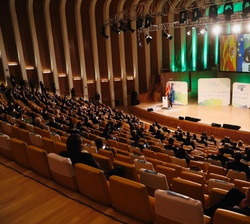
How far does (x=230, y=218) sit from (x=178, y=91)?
47.1ft

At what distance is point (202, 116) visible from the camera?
1358cm

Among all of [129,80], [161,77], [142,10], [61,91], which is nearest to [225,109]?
[161,77]

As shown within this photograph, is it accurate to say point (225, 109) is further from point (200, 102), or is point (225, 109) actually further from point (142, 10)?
point (142, 10)

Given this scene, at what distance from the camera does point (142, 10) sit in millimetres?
17609

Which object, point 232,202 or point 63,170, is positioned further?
point 63,170

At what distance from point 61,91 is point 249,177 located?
13.9m

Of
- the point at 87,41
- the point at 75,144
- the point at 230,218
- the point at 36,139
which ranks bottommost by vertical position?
the point at 36,139

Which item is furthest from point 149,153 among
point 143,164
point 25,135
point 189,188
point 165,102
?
point 165,102

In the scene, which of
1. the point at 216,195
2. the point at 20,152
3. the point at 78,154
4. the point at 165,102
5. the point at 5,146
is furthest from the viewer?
the point at 165,102

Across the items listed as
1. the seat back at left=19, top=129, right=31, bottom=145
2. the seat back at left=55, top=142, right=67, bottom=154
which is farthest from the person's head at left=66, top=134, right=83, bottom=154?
the seat back at left=19, top=129, right=31, bottom=145

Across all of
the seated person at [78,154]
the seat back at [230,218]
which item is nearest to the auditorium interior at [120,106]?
the seat back at [230,218]

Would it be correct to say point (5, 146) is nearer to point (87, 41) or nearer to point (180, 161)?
point (180, 161)

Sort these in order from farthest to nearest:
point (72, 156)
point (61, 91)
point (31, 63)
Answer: point (61, 91) → point (31, 63) → point (72, 156)

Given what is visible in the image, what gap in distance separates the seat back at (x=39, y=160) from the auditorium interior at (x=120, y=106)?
2 centimetres
